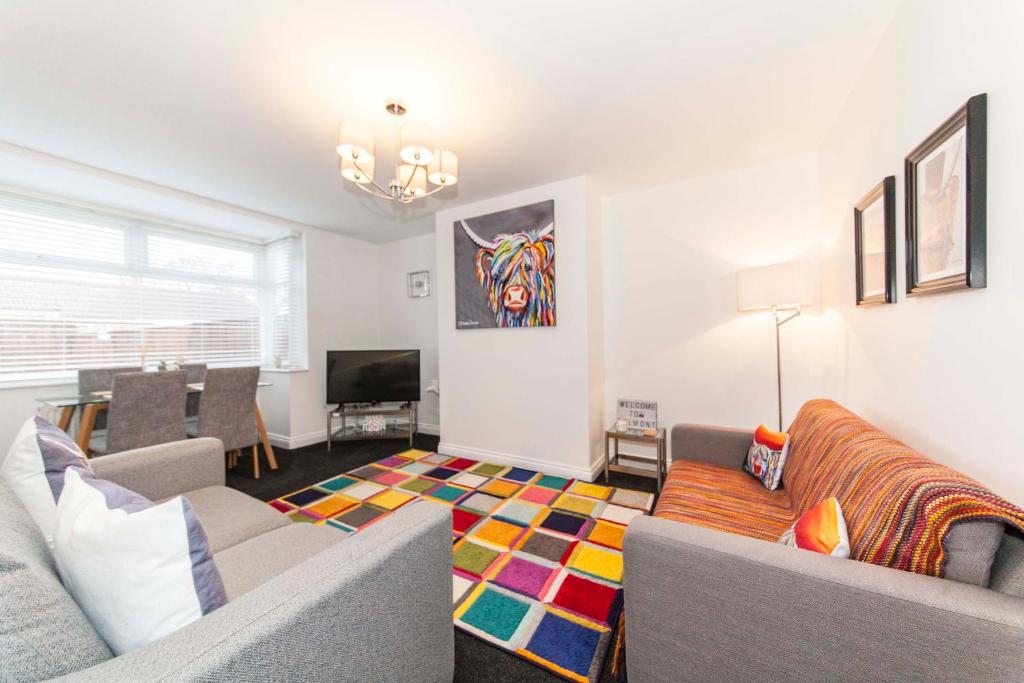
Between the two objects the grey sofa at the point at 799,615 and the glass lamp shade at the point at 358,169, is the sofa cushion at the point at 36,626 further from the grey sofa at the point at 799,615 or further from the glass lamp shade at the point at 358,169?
the glass lamp shade at the point at 358,169

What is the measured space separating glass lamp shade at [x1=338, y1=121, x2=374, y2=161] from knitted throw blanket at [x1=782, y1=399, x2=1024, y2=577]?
2.34m

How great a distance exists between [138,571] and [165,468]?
1310 mm

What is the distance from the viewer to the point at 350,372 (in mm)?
4109

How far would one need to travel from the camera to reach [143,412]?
262cm

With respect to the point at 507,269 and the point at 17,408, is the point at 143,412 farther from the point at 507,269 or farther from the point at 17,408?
A: the point at 507,269

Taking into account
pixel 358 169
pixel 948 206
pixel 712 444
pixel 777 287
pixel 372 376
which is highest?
pixel 358 169

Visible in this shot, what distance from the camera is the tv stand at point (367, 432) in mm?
4027

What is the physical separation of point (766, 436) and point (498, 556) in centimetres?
157

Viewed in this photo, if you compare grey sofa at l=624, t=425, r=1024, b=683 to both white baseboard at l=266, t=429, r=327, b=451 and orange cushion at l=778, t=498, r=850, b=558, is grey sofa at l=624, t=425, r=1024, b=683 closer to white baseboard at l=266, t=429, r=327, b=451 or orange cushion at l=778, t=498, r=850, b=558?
orange cushion at l=778, t=498, r=850, b=558

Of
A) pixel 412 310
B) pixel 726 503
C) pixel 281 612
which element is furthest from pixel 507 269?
pixel 281 612

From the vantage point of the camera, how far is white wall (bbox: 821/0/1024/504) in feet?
3.13

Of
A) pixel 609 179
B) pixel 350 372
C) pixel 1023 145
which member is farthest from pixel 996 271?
pixel 350 372

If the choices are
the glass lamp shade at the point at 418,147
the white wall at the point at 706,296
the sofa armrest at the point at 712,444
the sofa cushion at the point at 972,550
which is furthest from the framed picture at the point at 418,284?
the sofa cushion at the point at 972,550

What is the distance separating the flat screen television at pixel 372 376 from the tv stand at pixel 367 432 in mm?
128
